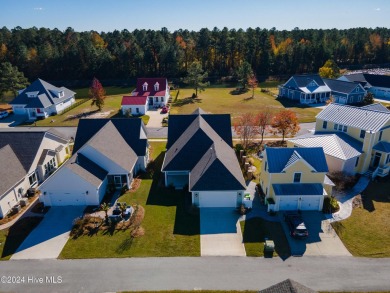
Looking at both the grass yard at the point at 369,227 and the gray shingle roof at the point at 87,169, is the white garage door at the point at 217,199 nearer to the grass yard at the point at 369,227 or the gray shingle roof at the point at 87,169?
the grass yard at the point at 369,227

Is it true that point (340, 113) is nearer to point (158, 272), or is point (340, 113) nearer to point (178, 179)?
point (178, 179)

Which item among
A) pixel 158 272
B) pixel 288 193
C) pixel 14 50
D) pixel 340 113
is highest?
pixel 14 50

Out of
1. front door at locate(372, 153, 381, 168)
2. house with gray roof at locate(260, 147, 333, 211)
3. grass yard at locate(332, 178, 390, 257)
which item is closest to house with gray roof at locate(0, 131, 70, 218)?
house with gray roof at locate(260, 147, 333, 211)

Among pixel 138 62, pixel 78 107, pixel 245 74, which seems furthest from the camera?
pixel 138 62

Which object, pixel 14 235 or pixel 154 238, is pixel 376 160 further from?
pixel 14 235

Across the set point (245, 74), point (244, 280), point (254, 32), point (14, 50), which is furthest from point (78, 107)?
point (254, 32)

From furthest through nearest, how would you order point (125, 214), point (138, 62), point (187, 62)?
point (187, 62), point (138, 62), point (125, 214)

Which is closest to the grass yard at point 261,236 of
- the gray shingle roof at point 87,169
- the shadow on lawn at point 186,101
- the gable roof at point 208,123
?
the gable roof at point 208,123
